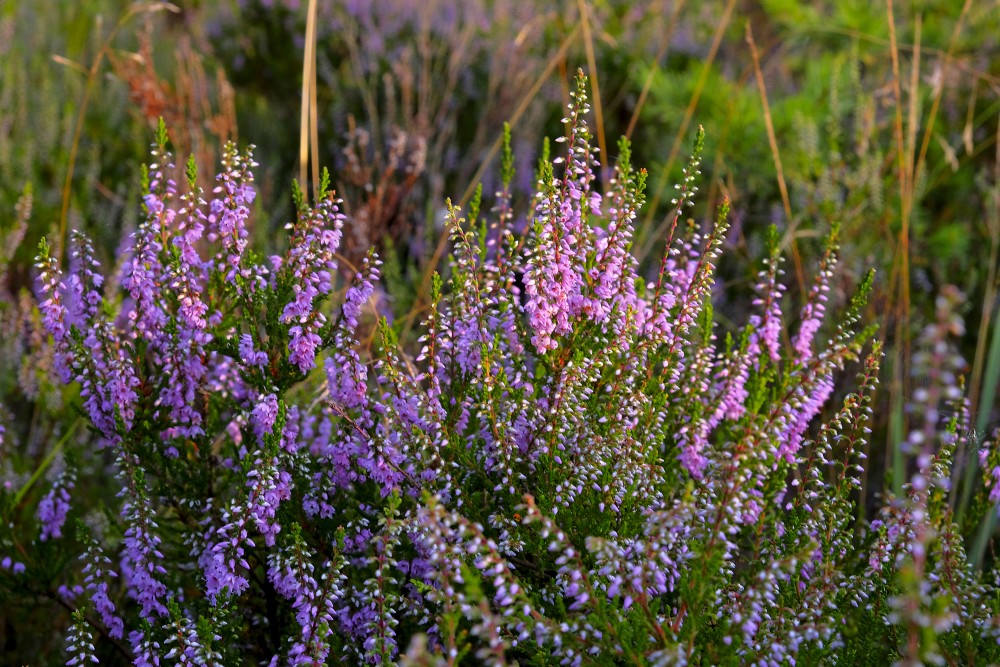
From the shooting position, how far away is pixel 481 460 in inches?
86.6

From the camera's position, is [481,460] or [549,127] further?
[549,127]

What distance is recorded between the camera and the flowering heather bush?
1847 mm

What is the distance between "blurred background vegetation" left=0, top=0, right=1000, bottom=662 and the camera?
388 cm

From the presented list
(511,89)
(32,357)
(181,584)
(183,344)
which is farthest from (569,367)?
(511,89)

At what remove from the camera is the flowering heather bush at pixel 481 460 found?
1847mm

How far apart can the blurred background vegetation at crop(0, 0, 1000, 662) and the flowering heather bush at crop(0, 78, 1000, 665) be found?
37.7 inches

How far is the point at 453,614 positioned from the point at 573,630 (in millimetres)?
269

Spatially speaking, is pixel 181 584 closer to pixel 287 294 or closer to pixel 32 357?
pixel 287 294

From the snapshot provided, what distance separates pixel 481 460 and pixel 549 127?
12.5 ft

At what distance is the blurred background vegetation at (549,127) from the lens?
388 centimetres

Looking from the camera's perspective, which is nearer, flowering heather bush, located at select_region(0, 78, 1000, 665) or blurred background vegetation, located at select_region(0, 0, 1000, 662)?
flowering heather bush, located at select_region(0, 78, 1000, 665)

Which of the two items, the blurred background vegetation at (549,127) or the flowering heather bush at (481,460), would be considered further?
the blurred background vegetation at (549,127)

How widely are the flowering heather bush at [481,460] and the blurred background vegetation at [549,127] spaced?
3.14ft

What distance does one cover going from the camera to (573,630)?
1660mm
